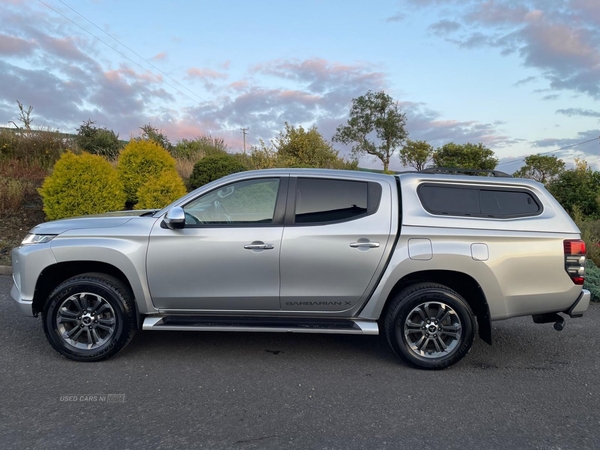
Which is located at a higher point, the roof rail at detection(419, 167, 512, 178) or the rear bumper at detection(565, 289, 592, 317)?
the roof rail at detection(419, 167, 512, 178)

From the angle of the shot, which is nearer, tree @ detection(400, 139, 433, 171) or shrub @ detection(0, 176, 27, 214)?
shrub @ detection(0, 176, 27, 214)

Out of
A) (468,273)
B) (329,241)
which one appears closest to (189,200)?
(329,241)

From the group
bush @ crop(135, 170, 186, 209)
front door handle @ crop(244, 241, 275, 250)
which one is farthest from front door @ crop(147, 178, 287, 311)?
bush @ crop(135, 170, 186, 209)

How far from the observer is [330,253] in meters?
4.00

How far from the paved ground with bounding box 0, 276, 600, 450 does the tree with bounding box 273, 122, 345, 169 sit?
12029 mm

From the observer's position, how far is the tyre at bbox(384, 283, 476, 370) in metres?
4.01

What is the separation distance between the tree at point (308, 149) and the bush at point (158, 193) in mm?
6674

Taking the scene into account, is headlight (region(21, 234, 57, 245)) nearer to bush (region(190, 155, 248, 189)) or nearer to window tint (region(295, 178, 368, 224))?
window tint (region(295, 178, 368, 224))

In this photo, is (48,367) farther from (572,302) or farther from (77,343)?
(572,302)

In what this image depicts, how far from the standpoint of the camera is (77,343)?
4.15m

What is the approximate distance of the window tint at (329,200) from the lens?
13.6ft

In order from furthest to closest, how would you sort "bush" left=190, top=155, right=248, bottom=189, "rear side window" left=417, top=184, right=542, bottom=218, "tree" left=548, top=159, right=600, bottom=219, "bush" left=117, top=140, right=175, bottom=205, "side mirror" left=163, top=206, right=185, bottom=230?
"tree" left=548, top=159, right=600, bottom=219, "bush" left=190, top=155, right=248, bottom=189, "bush" left=117, top=140, right=175, bottom=205, "rear side window" left=417, top=184, right=542, bottom=218, "side mirror" left=163, top=206, right=185, bottom=230

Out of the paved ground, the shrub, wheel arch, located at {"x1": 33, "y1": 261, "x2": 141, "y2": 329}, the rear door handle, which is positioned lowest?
the paved ground

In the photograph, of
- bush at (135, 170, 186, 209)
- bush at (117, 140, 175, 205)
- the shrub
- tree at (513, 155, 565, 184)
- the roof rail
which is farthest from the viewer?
tree at (513, 155, 565, 184)
